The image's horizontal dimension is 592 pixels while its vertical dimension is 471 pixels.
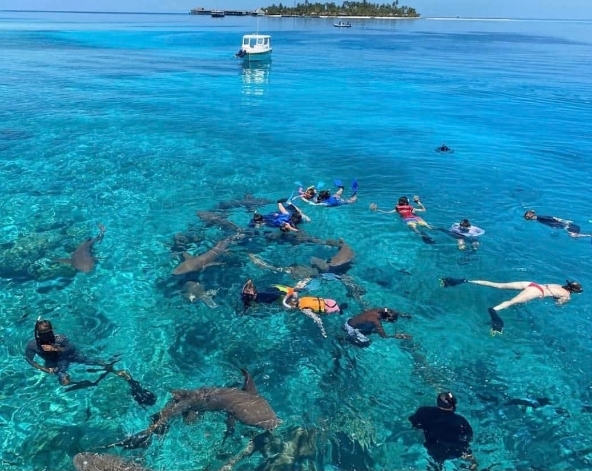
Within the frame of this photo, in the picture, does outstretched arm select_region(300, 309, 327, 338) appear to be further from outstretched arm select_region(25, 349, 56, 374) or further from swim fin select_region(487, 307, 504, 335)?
outstretched arm select_region(25, 349, 56, 374)

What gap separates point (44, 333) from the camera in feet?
32.0

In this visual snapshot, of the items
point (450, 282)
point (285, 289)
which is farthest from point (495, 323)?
point (285, 289)

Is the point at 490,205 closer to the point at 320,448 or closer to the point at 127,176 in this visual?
the point at 320,448

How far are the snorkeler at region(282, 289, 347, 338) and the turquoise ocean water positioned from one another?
0.91 ft

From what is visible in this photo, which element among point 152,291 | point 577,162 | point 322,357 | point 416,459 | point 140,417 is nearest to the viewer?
point 416,459

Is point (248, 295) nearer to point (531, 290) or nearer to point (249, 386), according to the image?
point (249, 386)

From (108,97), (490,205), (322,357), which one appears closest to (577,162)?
(490,205)

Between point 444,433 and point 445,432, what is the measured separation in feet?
0.11

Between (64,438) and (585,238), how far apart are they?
18198 mm

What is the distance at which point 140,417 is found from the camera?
9.34 m

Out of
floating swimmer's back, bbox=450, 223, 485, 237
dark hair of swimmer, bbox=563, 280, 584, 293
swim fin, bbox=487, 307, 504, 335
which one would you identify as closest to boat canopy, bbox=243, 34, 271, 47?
floating swimmer's back, bbox=450, 223, 485, 237

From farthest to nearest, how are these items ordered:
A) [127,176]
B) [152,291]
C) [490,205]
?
[127,176] → [490,205] → [152,291]

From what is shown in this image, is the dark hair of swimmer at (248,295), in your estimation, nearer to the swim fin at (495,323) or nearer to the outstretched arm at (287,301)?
the outstretched arm at (287,301)

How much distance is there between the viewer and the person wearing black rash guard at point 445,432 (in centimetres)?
871
